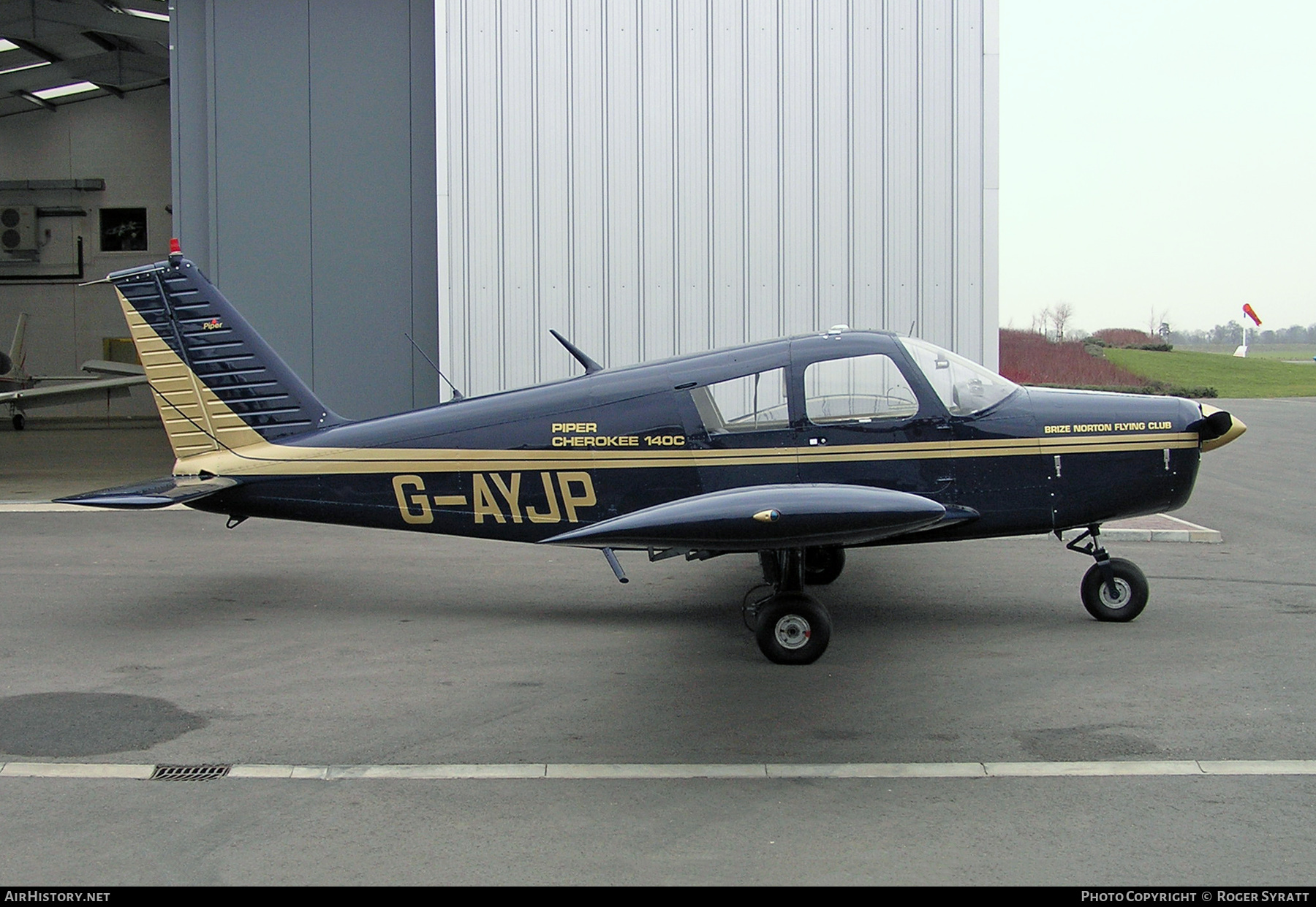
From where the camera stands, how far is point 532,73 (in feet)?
44.2

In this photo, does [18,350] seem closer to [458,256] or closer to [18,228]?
[18,228]

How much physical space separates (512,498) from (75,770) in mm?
3165

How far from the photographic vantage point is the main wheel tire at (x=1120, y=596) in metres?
7.53

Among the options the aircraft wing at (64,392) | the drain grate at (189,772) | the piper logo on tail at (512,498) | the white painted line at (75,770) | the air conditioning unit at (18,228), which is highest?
the air conditioning unit at (18,228)

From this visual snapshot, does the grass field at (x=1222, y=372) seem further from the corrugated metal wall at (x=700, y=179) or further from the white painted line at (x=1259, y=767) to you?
the white painted line at (x=1259, y=767)

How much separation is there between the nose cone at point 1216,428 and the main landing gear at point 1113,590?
91cm

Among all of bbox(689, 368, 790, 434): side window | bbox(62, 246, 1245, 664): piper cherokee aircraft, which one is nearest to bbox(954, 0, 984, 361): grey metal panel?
bbox(62, 246, 1245, 664): piper cherokee aircraft

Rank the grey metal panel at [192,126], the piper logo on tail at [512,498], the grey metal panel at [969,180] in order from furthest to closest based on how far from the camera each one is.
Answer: the grey metal panel at [192,126] → the grey metal panel at [969,180] → the piper logo on tail at [512,498]

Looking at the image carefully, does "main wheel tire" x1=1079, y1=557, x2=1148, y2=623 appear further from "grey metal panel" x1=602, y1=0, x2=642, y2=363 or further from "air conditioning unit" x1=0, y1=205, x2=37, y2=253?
"air conditioning unit" x1=0, y1=205, x2=37, y2=253

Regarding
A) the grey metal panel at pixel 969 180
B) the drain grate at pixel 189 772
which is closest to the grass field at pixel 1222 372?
the grey metal panel at pixel 969 180

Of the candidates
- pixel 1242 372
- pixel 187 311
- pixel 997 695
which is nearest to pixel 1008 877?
pixel 997 695

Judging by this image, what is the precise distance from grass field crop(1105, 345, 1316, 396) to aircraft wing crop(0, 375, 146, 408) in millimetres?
39437
